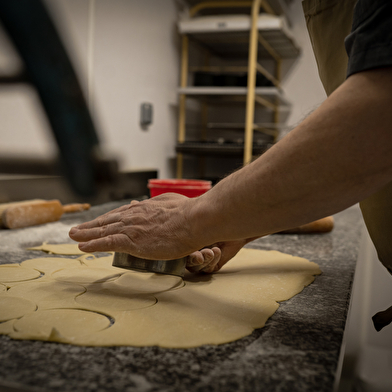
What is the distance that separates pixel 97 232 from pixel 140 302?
16 centimetres

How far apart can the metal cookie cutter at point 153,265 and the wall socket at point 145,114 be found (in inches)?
77.4

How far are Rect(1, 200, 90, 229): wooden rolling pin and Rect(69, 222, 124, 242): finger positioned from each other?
2.23 ft

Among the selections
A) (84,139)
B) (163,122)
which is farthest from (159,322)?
(163,122)

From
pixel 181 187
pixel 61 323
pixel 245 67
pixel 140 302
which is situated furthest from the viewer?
pixel 245 67

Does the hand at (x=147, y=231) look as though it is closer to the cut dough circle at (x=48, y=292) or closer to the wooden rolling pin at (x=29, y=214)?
the cut dough circle at (x=48, y=292)

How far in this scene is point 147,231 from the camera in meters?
0.67

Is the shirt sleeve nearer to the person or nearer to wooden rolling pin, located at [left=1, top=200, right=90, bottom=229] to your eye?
the person

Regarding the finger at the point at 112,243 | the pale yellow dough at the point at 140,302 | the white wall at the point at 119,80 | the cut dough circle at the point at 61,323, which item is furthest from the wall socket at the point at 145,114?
the cut dough circle at the point at 61,323

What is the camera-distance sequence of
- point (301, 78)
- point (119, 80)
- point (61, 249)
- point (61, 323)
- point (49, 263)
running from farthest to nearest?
point (301, 78)
point (119, 80)
point (61, 249)
point (49, 263)
point (61, 323)

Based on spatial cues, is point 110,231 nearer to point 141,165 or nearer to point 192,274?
point 192,274

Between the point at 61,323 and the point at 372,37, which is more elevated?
the point at 372,37

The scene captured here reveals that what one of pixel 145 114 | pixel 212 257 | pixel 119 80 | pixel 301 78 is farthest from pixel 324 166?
pixel 301 78

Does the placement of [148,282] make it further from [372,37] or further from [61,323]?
[372,37]

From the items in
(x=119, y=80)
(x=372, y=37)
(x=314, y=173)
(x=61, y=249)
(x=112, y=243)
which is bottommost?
(x=61, y=249)
